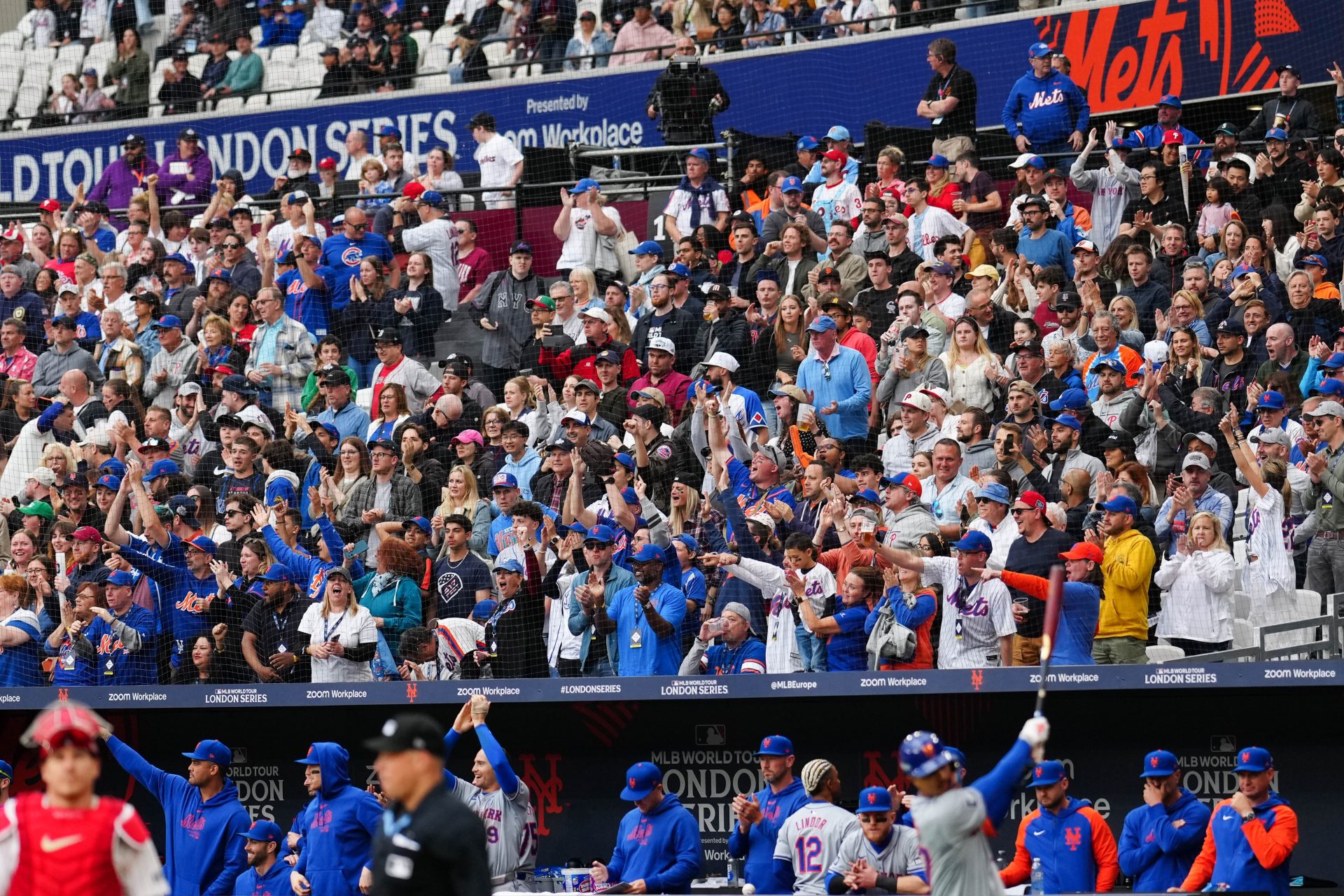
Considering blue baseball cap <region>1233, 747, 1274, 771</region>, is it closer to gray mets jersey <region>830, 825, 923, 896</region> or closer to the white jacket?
the white jacket

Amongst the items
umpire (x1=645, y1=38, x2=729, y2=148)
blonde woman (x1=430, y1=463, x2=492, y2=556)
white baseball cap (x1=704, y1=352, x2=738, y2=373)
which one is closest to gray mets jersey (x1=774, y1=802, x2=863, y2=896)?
blonde woman (x1=430, y1=463, x2=492, y2=556)

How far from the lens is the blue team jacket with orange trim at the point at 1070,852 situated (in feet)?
36.0

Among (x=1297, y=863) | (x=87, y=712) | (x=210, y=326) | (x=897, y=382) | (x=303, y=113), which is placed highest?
(x=303, y=113)

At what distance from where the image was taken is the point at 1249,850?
421 inches

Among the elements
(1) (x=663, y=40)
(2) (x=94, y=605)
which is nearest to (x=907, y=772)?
(2) (x=94, y=605)

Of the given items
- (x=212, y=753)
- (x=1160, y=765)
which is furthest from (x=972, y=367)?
(x=212, y=753)

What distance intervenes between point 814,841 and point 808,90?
1141 cm

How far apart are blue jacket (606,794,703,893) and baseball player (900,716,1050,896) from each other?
13.4ft

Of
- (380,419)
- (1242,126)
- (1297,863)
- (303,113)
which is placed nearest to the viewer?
(1297,863)

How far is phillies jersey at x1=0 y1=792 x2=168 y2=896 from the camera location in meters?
7.01

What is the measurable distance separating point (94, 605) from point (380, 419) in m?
2.71

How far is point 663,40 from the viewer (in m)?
21.7

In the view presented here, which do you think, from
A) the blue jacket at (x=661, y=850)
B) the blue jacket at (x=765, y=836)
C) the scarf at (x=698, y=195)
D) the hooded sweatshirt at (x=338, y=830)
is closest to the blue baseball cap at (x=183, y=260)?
the scarf at (x=698, y=195)

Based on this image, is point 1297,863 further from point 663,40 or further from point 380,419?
point 663,40
